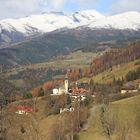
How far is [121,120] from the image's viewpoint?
9894 cm

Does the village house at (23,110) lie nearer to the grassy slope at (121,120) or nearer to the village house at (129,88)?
the village house at (129,88)

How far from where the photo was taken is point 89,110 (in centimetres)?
11300

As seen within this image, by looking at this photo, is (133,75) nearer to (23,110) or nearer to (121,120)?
(23,110)

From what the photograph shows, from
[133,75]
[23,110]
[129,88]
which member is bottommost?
[23,110]

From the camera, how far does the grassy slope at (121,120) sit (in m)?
88.6

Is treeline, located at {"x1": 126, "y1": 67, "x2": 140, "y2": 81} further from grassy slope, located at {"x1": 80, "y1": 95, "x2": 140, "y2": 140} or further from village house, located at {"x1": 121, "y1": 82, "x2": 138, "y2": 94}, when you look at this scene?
grassy slope, located at {"x1": 80, "y1": 95, "x2": 140, "y2": 140}

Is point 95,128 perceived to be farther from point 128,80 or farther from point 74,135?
point 128,80

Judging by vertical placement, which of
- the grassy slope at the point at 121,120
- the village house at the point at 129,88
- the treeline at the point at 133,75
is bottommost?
the grassy slope at the point at 121,120

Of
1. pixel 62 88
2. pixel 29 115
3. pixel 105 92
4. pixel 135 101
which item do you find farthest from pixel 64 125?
pixel 62 88

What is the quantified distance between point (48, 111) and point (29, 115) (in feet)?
20.7

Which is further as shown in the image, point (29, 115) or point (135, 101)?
point (29, 115)

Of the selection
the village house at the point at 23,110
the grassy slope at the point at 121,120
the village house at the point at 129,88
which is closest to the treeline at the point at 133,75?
the village house at the point at 129,88

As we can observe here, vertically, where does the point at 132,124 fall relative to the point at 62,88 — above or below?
below

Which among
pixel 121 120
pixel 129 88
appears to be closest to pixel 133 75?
pixel 129 88
